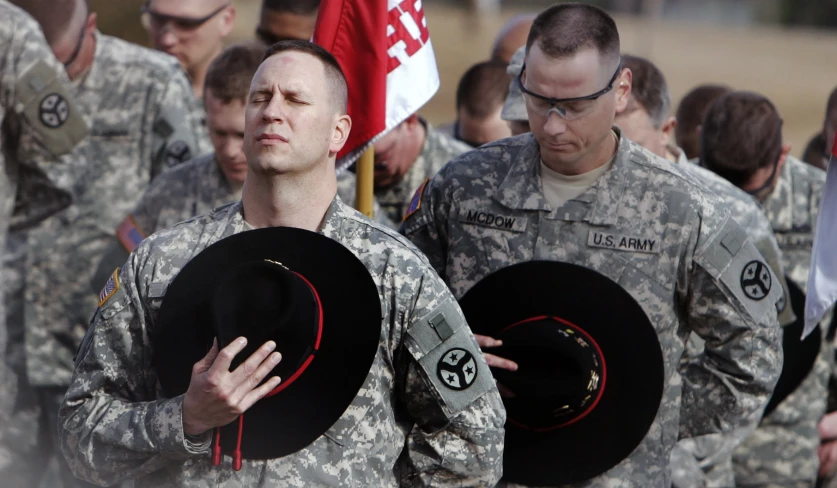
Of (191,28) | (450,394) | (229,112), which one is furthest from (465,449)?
(191,28)

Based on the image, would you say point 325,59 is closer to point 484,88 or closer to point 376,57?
point 376,57

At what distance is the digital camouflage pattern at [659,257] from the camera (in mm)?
4078

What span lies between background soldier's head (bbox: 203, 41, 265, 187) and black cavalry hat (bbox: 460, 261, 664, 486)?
4.99ft

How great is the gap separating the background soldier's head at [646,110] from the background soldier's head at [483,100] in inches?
47.7

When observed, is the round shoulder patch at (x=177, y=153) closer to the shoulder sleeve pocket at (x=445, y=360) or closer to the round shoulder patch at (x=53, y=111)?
the round shoulder patch at (x=53, y=111)

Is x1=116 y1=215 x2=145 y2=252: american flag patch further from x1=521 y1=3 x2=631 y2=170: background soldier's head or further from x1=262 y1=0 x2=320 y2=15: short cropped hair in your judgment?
x1=521 y1=3 x2=631 y2=170: background soldier's head

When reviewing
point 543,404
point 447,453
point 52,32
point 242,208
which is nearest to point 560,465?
point 543,404

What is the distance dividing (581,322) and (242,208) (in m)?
1.12

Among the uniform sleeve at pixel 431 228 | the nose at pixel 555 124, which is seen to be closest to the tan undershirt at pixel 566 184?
the nose at pixel 555 124

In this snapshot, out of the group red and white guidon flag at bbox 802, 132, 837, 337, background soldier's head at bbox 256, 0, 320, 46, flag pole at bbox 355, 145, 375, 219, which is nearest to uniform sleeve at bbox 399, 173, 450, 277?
flag pole at bbox 355, 145, 375, 219

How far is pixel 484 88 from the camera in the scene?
21.3 ft

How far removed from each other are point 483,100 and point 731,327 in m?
2.71

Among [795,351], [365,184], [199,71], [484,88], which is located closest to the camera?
[365,184]

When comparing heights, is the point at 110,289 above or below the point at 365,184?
above
